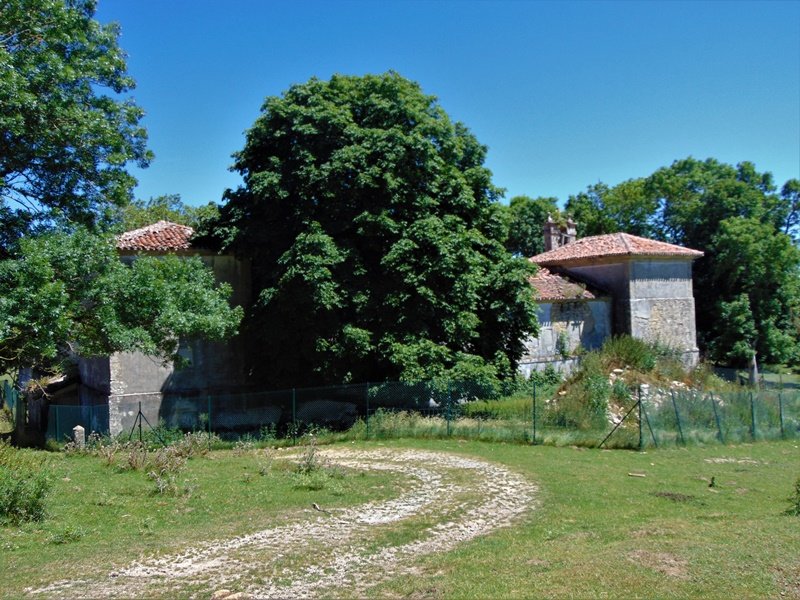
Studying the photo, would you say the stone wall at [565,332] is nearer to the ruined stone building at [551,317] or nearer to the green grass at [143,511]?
the ruined stone building at [551,317]

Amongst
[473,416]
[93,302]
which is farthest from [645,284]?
[93,302]

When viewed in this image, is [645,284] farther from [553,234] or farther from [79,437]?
[79,437]

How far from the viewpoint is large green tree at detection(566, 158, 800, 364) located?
3512cm

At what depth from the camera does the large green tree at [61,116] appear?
16.1 m

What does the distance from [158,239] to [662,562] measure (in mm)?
22058

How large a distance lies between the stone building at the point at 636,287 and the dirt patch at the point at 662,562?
2257 cm

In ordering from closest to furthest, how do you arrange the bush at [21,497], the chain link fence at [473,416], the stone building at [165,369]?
the bush at [21,497], the chain link fence at [473,416], the stone building at [165,369]

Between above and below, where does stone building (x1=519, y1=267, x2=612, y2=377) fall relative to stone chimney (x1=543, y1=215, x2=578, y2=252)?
below

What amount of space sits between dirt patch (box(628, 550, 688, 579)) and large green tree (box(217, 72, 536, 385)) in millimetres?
13497

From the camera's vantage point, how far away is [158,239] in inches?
1024

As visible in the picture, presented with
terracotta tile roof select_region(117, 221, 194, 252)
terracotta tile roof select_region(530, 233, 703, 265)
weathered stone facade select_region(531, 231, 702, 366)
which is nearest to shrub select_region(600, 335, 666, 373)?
weathered stone facade select_region(531, 231, 702, 366)

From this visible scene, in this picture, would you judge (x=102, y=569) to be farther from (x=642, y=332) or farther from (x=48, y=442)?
(x=642, y=332)

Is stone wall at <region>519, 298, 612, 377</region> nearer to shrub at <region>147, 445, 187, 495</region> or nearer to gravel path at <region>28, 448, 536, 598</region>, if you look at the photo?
gravel path at <region>28, 448, 536, 598</region>

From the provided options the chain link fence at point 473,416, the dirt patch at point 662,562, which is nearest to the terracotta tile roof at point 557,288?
the chain link fence at point 473,416
